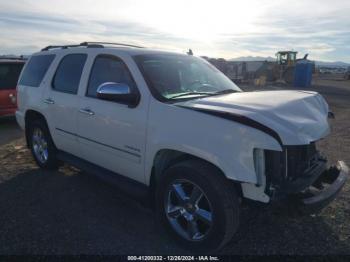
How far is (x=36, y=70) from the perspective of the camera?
19.4 ft

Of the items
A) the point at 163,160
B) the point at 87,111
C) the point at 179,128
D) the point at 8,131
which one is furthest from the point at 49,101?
the point at 8,131

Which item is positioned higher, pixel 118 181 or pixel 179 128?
pixel 179 128

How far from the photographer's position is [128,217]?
13.9ft

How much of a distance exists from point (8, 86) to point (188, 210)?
7855 mm

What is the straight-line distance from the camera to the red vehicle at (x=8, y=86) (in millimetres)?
9547

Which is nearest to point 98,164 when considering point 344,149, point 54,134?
point 54,134

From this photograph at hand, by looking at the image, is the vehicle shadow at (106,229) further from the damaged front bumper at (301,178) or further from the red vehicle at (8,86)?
the red vehicle at (8,86)

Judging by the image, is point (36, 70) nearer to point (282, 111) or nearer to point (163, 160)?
point (163, 160)

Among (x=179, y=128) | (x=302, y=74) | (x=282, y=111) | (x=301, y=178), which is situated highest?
(x=302, y=74)

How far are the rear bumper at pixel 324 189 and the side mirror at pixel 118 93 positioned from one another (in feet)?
6.09

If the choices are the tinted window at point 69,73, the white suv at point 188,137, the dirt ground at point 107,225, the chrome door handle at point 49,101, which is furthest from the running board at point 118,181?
the tinted window at point 69,73

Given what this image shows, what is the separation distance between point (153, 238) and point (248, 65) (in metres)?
37.3

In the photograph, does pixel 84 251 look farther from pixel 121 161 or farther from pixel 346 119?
pixel 346 119

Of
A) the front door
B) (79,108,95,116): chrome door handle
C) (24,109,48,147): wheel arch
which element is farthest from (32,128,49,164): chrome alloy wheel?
(79,108,95,116): chrome door handle
